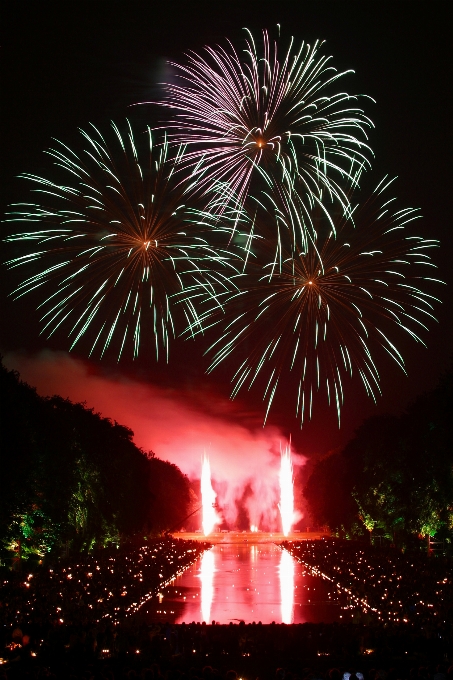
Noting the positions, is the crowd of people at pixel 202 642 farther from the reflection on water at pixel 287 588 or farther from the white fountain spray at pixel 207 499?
the white fountain spray at pixel 207 499

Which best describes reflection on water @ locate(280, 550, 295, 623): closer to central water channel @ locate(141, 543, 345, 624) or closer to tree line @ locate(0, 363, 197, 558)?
central water channel @ locate(141, 543, 345, 624)

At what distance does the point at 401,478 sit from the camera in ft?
222

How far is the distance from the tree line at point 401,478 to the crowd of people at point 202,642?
1553 centimetres

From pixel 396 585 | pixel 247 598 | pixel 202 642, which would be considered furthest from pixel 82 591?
pixel 396 585

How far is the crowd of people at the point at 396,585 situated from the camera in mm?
31078

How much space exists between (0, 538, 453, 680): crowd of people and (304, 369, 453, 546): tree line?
1553 centimetres

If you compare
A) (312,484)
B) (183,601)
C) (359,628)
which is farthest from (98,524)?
(312,484)

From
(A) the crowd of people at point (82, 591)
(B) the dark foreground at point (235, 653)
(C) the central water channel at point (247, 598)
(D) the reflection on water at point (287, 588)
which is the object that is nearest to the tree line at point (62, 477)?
(A) the crowd of people at point (82, 591)

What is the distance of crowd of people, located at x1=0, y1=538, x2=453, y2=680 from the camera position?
19.9 m

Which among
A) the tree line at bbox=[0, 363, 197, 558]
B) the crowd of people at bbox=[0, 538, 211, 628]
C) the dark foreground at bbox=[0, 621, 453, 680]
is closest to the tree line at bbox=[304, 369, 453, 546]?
the crowd of people at bbox=[0, 538, 211, 628]

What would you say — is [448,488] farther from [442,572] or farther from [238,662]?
[238,662]

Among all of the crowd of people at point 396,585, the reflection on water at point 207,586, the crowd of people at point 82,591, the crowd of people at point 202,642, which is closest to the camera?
the crowd of people at point 202,642

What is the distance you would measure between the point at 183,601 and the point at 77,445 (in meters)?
24.4

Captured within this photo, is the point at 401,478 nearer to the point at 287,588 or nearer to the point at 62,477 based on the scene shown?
the point at 287,588
